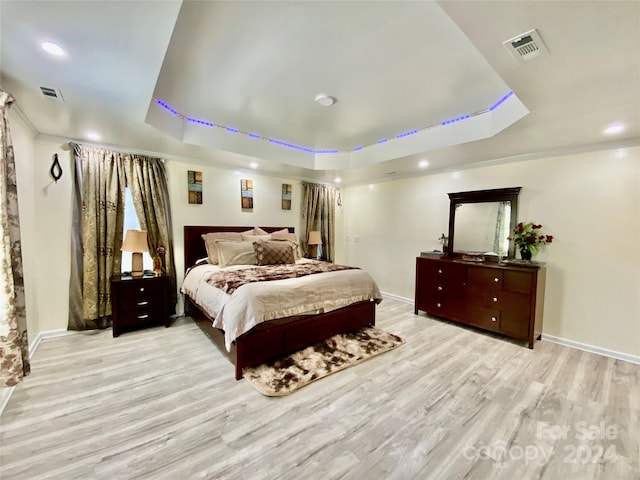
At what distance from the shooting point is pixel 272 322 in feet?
8.20

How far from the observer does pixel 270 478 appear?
1.40 m

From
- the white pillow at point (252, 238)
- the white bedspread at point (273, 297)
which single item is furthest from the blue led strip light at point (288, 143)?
the white bedspread at point (273, 297)

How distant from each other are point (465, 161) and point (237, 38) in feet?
10.7

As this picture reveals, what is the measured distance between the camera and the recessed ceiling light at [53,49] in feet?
4.93

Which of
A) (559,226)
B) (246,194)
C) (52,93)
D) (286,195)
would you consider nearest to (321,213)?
(286,195)

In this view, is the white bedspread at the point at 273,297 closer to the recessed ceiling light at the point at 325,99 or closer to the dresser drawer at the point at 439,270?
the dresser drawer at the point at 439,270

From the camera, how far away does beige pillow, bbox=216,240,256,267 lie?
11.4ft

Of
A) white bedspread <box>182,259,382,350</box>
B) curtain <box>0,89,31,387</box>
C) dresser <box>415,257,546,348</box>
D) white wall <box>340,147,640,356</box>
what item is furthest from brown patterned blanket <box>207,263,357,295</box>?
white wall <box>340,147,640,356</box>

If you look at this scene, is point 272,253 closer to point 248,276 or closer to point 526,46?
point 248,276

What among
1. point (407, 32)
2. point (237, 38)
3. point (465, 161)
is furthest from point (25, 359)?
point (465, 161)

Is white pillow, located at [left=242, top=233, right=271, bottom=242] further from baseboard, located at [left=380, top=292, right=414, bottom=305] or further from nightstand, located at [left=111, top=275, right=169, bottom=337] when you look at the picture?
baseboard, located at [left=380, top=292, right=414, bottom=305]

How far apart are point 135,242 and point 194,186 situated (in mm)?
1135

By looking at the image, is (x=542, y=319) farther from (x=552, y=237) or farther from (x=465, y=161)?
(x=465, y=161)

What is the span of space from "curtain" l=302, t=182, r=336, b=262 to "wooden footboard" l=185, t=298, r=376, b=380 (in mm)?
2231
